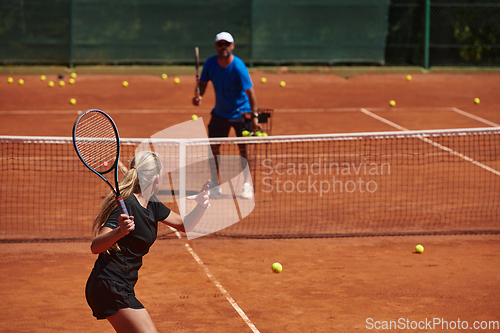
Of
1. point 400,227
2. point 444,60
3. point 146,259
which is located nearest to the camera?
point 146,259

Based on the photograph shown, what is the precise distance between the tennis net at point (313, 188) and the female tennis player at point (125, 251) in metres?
3.52

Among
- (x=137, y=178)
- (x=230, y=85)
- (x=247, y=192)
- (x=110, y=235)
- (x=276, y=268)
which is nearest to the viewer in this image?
(x=110, y=235)

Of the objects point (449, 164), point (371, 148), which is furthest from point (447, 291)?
point (371, 148)

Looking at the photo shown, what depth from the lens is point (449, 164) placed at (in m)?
10.2

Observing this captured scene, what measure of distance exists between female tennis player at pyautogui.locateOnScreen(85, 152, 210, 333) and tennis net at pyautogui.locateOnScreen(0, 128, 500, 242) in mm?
3519

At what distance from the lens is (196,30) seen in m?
18.3

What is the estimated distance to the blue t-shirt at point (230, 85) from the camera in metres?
8.01

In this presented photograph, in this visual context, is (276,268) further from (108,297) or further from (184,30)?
(184,30)

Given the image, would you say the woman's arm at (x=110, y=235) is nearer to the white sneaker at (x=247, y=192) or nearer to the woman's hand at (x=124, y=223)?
the woman's hand at (x=124, y=223)

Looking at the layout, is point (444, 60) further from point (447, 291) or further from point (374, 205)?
point (447, 291)

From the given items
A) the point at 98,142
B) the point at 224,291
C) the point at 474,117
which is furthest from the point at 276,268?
the point at 474,117

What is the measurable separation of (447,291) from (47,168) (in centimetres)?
656

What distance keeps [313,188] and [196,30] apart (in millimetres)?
10632

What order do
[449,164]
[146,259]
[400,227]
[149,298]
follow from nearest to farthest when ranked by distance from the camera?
[149,298]
[146,259]
[400,227]
[449,164]
